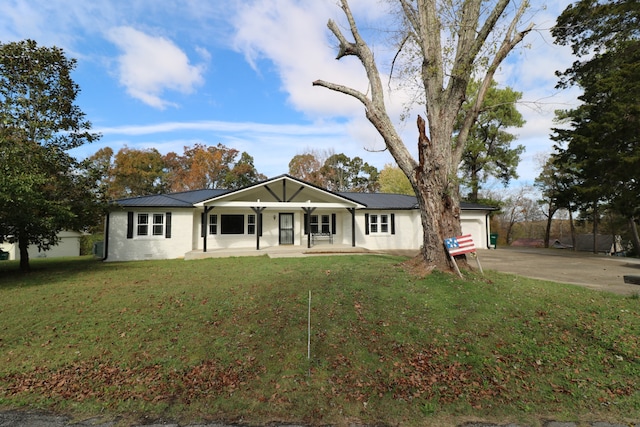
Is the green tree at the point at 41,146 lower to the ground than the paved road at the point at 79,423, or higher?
higher

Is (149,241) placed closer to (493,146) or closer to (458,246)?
(458,246)

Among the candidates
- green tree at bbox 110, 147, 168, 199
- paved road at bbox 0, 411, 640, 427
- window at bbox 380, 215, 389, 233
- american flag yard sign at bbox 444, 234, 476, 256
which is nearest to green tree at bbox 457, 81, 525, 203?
window at bbox 380, 215, 389, 233

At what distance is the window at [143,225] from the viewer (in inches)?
632

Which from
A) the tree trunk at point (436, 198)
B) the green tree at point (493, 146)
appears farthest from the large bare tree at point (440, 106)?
the green tree at point (493, 146)

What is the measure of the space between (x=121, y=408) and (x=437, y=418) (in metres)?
3.46

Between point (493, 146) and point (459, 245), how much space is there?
26411mm

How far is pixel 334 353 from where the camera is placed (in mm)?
4586

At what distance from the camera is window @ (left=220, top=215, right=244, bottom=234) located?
1797 cm

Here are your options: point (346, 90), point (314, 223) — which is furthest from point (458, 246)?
point (314, 223)

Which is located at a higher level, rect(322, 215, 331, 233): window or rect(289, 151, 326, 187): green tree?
rect(289, 151, 326, 187): green tree

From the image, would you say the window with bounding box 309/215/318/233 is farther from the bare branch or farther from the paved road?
the paved road

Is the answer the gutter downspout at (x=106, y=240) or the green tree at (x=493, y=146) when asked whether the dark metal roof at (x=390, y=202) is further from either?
the gutter downspout at (x=106, y=240)

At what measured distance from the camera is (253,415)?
3326 mm

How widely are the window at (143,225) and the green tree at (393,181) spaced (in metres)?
30.0
